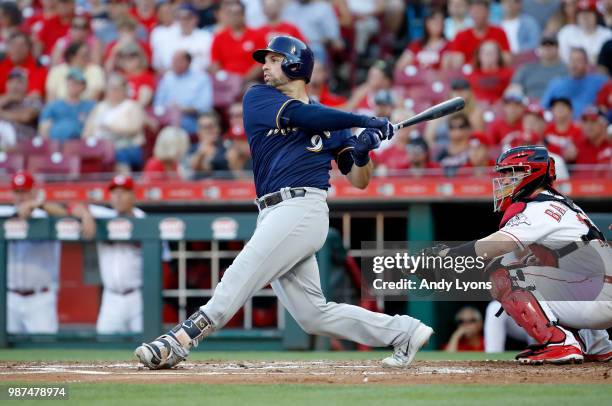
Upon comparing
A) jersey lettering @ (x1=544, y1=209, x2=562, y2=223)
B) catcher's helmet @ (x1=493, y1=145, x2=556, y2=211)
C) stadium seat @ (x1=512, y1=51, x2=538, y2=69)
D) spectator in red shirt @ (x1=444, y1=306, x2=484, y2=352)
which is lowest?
spectator in red shirt @ (x1=444, y1=306, x2=484, y2=352)

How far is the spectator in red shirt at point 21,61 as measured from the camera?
1427 cm

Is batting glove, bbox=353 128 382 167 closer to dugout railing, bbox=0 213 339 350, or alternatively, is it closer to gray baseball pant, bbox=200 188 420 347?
gray baseball pant, bbox=200 188 420 347

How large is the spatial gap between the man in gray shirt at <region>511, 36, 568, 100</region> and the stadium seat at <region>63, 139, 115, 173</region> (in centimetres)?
424

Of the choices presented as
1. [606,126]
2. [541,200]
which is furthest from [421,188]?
[541,200]

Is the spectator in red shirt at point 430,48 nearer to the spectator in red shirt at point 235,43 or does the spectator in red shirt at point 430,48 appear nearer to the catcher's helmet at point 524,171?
the spectator in red shirt at point 235,43

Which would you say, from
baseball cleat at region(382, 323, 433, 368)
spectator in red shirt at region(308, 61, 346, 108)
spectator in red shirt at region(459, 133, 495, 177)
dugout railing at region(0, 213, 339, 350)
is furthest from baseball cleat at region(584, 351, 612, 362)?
spectator in red shirt at region(308, 61, 346, 108)

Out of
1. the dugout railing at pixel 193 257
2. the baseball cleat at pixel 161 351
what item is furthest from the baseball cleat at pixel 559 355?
the dugout railing at pixel 193 257

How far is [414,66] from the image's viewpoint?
12609mm

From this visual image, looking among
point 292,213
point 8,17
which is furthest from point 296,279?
point 8,17

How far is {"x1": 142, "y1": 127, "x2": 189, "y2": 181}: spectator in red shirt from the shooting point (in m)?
11.8

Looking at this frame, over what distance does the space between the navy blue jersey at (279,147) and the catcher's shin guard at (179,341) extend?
735mm

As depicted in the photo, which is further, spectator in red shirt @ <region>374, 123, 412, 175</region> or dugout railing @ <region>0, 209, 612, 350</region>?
spectator in red shirt @ <region>374, 123, 412, 175</region>

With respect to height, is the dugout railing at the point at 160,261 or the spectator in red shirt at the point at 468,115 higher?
the spectator in red shirt at the point at 468,115

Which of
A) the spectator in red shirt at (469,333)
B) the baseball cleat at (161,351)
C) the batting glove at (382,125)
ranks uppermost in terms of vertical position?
the batting glove at (382,125)
